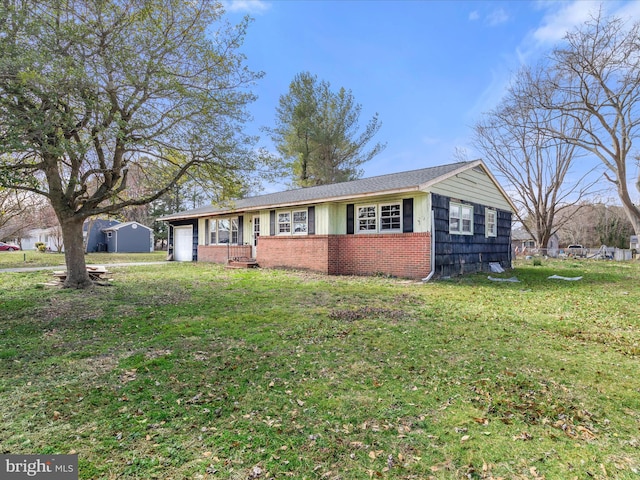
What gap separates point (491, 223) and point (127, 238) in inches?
1238

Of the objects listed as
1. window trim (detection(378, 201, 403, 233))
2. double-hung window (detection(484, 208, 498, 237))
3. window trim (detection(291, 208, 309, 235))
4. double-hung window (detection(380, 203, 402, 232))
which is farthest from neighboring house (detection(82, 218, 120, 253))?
double-hung window (detection(484, 208, 498, 237))

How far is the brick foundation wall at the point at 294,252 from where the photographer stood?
13.1 metres

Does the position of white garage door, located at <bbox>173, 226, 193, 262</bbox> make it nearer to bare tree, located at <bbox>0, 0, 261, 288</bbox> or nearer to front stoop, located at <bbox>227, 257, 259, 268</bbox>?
front stoop, located at <bbox>227, 257, 259, 268</bbox>

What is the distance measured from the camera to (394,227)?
38.7ft

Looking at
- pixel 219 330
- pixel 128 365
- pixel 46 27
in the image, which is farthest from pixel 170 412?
pixel 46 27

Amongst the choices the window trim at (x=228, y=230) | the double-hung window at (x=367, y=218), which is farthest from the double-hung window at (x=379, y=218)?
the window trim at (x=228, y=230)

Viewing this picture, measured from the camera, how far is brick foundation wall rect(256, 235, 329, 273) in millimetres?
13117

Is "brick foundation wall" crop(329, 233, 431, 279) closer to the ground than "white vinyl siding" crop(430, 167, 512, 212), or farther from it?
closer to the ground

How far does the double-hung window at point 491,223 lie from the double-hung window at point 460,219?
5.17ft

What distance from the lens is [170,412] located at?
2.86 m

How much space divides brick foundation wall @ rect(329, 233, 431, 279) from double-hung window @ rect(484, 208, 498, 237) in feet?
16.6

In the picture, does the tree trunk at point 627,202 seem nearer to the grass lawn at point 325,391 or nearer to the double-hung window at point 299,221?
the grass lawn at point 325,391

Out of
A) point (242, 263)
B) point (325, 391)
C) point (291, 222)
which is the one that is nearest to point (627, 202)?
point (291, 222)

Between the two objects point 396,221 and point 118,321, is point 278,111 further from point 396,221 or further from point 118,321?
point 118,321
